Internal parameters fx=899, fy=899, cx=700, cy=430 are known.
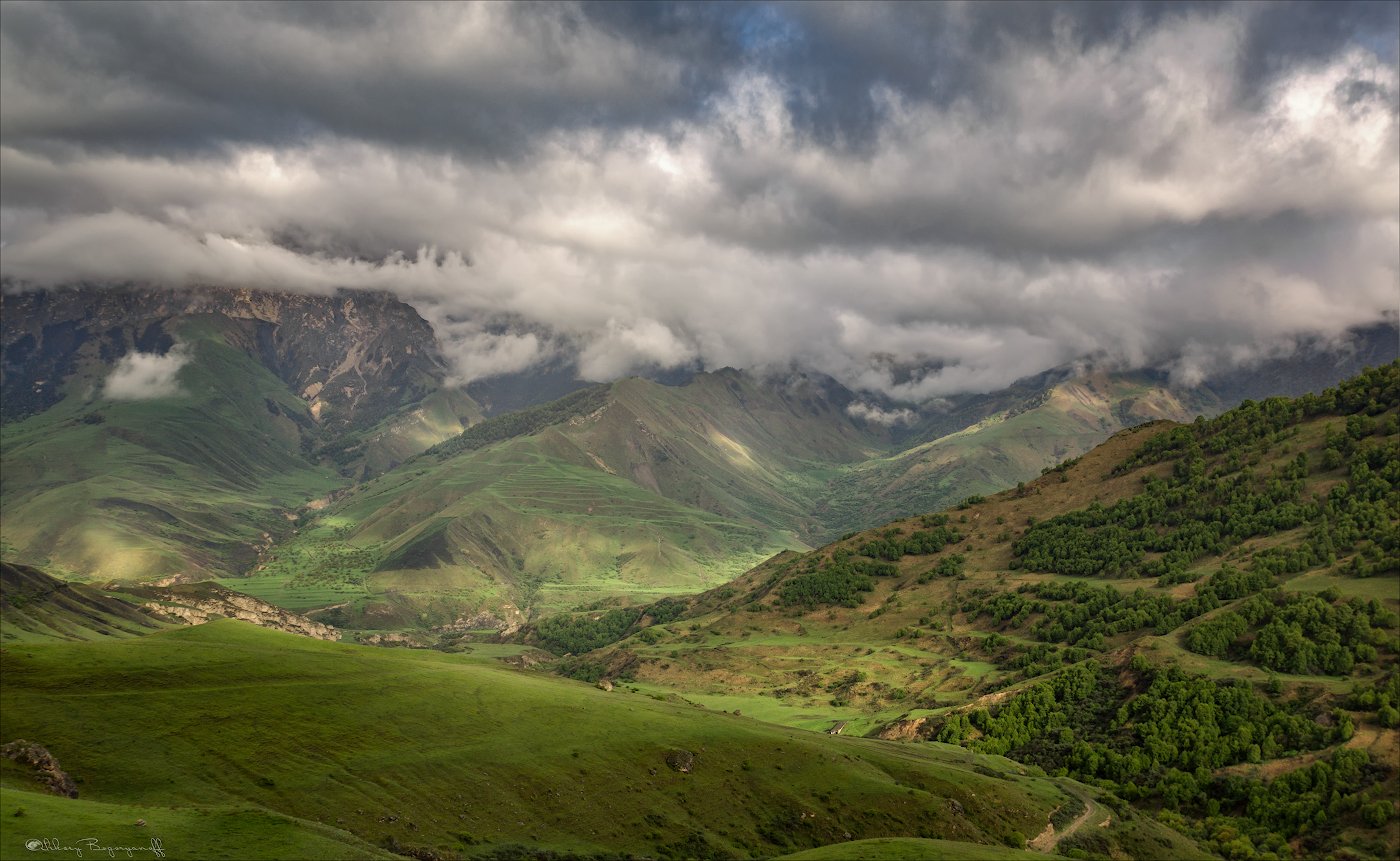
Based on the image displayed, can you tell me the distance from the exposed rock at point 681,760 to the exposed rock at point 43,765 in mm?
86566

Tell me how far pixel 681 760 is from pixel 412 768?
4782 cm

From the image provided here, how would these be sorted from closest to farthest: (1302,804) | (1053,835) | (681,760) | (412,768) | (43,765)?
(43,765)
(412,768)
(681,760)
(1053,835)
(1302,804)

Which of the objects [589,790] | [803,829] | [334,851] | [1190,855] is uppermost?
[334,851]

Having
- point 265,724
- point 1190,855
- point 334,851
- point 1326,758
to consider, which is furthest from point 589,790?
point 1326,758

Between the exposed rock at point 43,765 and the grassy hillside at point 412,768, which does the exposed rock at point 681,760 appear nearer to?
the grassy hillside at point 412,768

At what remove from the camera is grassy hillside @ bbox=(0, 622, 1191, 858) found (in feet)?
335

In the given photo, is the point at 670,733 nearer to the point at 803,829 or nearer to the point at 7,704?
the point at 803,829

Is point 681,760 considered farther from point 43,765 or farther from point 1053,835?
point 43,765

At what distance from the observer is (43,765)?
319 feet

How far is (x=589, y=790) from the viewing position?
138 metres

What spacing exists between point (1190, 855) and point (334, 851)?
15418 cm

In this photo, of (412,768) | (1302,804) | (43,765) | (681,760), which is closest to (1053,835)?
(1302,804)

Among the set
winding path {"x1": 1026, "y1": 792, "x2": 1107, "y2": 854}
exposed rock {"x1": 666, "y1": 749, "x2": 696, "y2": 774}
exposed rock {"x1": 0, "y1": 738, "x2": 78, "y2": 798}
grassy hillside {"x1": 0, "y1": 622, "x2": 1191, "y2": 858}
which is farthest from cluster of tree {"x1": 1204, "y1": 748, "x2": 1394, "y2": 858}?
exposed rock {"x1": 0, "y1": 738, "x2": 78, "y2": 798}

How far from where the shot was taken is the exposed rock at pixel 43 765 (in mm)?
95188
